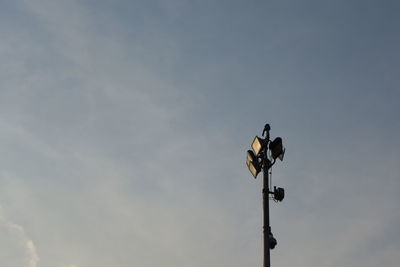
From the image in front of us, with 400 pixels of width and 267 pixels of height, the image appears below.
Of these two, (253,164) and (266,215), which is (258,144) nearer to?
(253,164)

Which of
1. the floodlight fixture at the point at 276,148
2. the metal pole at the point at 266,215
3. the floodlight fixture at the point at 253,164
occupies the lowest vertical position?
the metal pole at the point at 266,215

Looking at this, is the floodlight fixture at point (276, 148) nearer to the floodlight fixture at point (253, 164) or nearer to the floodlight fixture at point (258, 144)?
the floodlight fixture at point (258, 144)

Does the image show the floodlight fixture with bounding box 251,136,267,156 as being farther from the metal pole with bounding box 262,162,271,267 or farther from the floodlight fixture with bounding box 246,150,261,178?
the metal pole with bounding box 262,162,271,267

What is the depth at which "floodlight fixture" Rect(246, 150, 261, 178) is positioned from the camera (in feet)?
46.7

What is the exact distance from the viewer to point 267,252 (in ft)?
43.2

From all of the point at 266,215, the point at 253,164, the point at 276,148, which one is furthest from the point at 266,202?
the point at 276,148

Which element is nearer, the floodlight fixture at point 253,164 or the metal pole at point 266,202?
the metal pole at point 266,202

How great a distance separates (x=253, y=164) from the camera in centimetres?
1432

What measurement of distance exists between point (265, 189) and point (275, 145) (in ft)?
3.81

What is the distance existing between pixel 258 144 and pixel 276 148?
0.47m

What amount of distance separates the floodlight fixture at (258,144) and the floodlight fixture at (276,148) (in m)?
0.22

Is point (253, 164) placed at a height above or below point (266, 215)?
above

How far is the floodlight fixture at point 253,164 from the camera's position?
561 inches

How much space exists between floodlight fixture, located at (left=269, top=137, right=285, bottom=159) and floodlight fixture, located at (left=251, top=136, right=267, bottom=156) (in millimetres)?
224
